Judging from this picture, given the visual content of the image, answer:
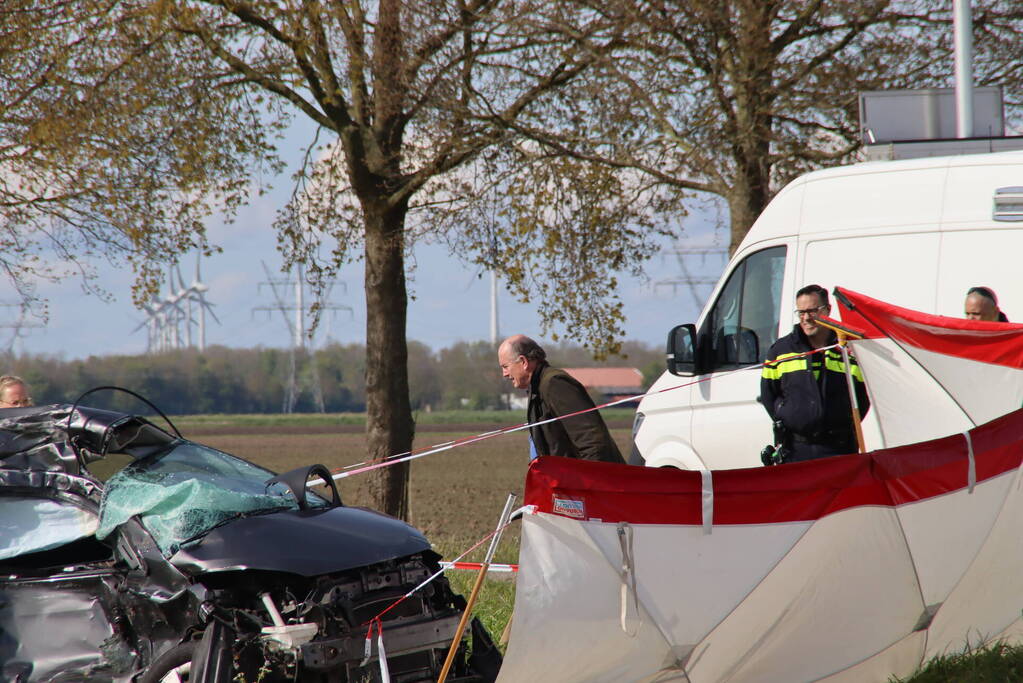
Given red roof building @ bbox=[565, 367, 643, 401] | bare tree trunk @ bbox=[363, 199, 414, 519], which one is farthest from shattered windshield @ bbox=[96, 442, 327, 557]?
red roof building @ bbox=[565, 367, 643, 401]

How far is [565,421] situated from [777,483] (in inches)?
81.3

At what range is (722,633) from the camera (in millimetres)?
4328

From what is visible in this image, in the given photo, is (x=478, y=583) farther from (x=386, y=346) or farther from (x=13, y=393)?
(x=386, y=346)

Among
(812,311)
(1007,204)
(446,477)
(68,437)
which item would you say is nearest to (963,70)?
(1007,204)

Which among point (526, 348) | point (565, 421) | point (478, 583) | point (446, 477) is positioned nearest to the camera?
point (478, 583)

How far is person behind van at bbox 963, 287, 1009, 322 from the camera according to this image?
5.84 metres

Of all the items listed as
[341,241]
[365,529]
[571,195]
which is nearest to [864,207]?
[365,529]

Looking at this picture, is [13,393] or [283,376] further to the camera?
[283,376]

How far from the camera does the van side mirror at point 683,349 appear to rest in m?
Result: 7.60

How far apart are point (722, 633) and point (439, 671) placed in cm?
108

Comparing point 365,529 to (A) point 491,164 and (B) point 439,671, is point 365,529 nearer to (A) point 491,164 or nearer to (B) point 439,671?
(B) point 439,671

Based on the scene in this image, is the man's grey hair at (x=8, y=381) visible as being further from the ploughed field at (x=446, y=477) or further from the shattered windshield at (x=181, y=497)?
the shattered windshield at (x=181, y=497)

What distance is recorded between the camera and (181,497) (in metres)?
4.46

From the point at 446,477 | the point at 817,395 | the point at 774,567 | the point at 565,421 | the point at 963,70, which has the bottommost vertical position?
the point at 446,477
